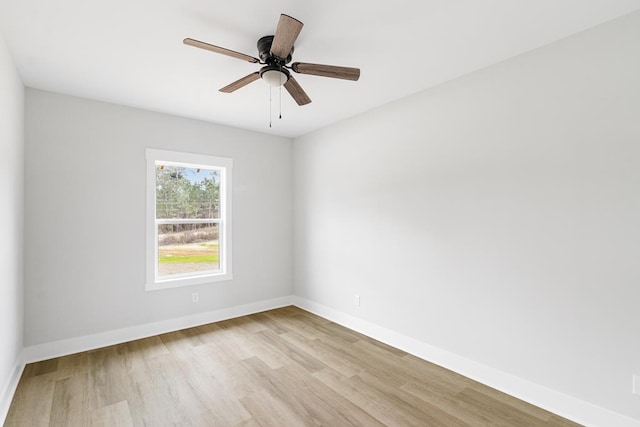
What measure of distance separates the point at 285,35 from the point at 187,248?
3.10 m

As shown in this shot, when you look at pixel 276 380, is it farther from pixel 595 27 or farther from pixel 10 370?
pixel 595 27

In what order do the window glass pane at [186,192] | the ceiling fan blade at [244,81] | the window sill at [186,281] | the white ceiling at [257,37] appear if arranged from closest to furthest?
the white ceiling at [257,37] → the ceiling fan blade at [244,81] → the window sill at [186,281] → the window glass pane at [186,192]

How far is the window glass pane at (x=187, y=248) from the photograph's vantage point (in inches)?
151

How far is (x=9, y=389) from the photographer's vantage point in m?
2.34

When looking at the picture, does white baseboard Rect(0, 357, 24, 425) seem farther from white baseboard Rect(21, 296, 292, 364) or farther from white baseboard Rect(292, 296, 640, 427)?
white baseboard Rect(292, 296, 640, 427)

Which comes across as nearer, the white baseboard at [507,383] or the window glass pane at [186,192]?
the white baseboard at [507,383]

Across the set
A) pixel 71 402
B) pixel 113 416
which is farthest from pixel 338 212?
pixel 71 402

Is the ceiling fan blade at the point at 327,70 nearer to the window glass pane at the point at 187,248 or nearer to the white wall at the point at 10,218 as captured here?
the white wall at the point at 10,218

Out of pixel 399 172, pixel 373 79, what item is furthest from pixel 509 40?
pixel 399 172

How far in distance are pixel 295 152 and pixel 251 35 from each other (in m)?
2.74

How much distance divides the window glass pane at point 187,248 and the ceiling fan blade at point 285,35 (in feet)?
9.05

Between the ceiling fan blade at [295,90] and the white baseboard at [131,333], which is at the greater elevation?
the ceiling fan blade at [295,90]

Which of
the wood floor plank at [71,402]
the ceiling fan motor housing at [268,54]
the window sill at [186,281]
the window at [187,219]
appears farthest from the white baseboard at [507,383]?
the ceiling fan motor housing at [268,54]

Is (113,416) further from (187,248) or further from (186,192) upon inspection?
(186,192)
